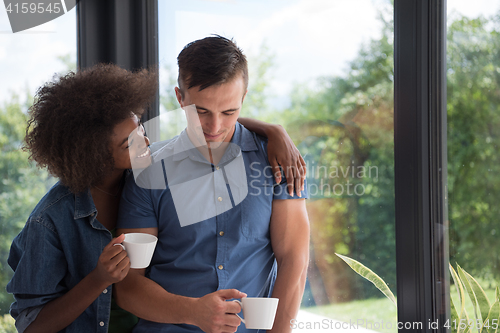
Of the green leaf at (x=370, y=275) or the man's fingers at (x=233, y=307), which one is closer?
the man's fingers at (x=233, y=307)

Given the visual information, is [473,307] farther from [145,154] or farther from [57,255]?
[57,255]

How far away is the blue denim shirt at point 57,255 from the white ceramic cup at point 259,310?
0.58 metres

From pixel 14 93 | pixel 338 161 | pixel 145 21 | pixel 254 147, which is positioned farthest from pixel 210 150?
pixel 14 93

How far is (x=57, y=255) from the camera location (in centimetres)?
131

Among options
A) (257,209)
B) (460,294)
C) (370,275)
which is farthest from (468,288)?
(257,209)

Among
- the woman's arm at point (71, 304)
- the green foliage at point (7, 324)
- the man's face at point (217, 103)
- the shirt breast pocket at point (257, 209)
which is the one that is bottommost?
the green foliage at point (7, 324)

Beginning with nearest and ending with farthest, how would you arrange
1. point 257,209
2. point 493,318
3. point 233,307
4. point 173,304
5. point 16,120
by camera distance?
1. point 493,318
2. point 233,307
3. point 173,304
4. point 257,209
5. point 16,120

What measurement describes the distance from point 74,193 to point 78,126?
231 millimetres

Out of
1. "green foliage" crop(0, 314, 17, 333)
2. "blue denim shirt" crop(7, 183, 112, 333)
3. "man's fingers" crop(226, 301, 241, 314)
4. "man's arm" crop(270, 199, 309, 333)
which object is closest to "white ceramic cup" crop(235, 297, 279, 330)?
"man's fingers" crop(226, 301, 241, 314)

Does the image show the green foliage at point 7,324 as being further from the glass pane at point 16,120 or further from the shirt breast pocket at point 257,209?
the shirt breast pocket at point 257,209

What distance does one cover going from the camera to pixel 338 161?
1.36 meters

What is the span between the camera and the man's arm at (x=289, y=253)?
4.15ft

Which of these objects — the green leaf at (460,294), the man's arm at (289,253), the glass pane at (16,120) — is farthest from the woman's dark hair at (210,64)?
the glass pane at (16,120)

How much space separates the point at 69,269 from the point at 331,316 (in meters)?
0.89
